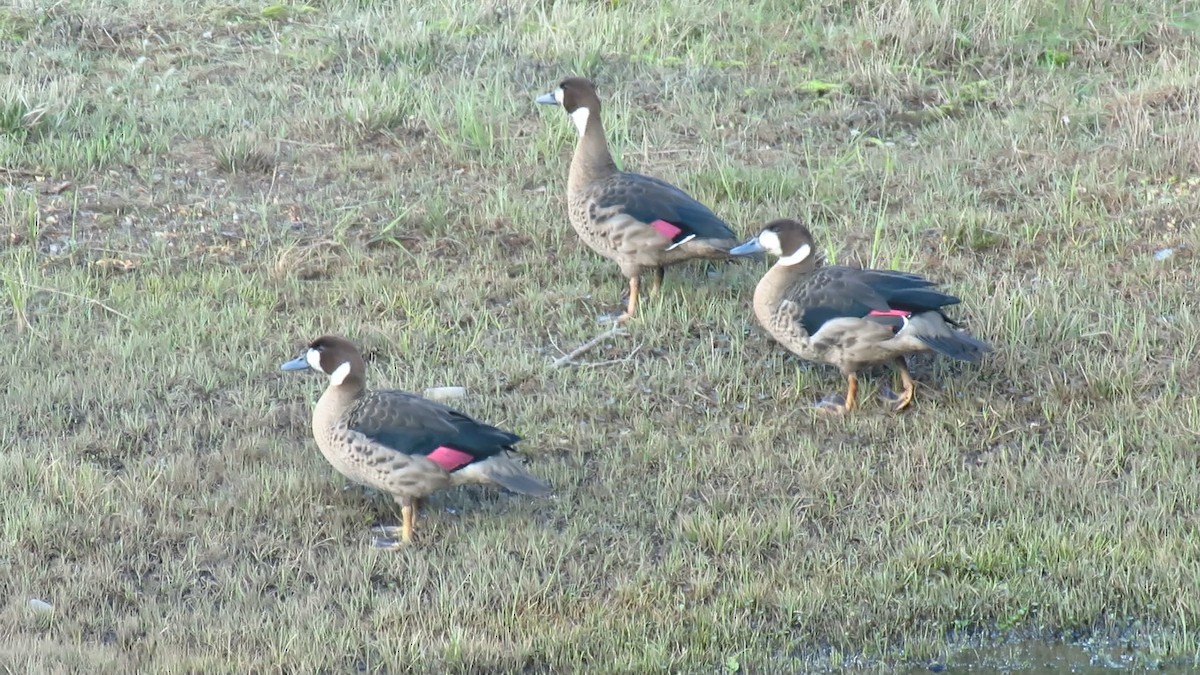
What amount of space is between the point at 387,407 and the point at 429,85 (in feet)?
15.6

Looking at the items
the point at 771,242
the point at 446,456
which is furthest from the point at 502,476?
the point at 771,242

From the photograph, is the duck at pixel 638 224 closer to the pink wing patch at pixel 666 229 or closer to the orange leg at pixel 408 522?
the pink wing patch at pixel 666 229

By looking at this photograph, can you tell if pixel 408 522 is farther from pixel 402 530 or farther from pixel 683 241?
pixel 683 241

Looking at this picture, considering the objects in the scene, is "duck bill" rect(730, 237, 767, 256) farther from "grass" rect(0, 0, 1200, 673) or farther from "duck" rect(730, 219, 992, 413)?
"grass" rect(0, 0, 1200, 673)

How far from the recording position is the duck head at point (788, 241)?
709 cm

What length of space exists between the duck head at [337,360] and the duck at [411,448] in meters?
0.09

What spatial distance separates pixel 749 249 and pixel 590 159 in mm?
1200

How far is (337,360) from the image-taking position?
240 inches

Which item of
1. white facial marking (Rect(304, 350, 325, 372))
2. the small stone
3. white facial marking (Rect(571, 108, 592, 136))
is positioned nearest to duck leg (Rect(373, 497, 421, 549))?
white facial marking (Rect(304, 350, 325, 372))

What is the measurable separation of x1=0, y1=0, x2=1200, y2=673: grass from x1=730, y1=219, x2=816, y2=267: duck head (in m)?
0.52

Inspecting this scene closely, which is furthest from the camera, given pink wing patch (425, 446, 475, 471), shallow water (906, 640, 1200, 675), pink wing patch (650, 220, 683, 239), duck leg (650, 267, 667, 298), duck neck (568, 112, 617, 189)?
duck neck (568, 112, 617, 189)

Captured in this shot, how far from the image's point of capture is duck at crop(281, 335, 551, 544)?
5.74m

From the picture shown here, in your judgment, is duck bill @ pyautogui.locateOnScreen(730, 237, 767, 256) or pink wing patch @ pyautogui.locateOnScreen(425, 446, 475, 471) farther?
duck bill @ pyautogui.locateOnScreen(730, 237, 767, 256)

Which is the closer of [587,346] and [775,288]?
[775,288]
